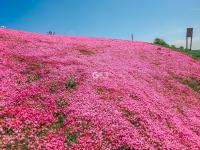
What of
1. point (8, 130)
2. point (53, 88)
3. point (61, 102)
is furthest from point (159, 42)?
point (8, 130)

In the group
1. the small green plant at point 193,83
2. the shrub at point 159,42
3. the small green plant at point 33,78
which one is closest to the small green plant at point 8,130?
the small green plant at point 33,78

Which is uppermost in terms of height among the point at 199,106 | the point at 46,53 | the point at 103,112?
the point at 46,53

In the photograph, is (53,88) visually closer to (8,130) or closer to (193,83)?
(8,130)

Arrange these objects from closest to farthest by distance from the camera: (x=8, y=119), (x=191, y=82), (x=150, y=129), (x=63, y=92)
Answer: (x=8, y=119), (x=150, y=129), (x=63, y=92), (x=191, y=82)

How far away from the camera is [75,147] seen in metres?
16.5

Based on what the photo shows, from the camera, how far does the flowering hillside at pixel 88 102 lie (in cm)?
1736

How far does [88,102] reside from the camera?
20.8 m

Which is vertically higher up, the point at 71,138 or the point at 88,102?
the point at 88,102

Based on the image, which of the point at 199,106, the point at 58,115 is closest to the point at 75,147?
the point at 58,115

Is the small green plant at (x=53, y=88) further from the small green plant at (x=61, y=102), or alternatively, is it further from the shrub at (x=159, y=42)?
the shrub at (x=159, y=42)

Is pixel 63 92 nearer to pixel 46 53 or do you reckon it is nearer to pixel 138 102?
pixel 138 102

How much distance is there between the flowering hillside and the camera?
17359 millimetres

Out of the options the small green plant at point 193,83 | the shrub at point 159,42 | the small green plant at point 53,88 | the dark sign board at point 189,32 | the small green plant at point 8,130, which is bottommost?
the small green plant at point 193,83

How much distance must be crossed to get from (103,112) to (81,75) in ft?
20.2
